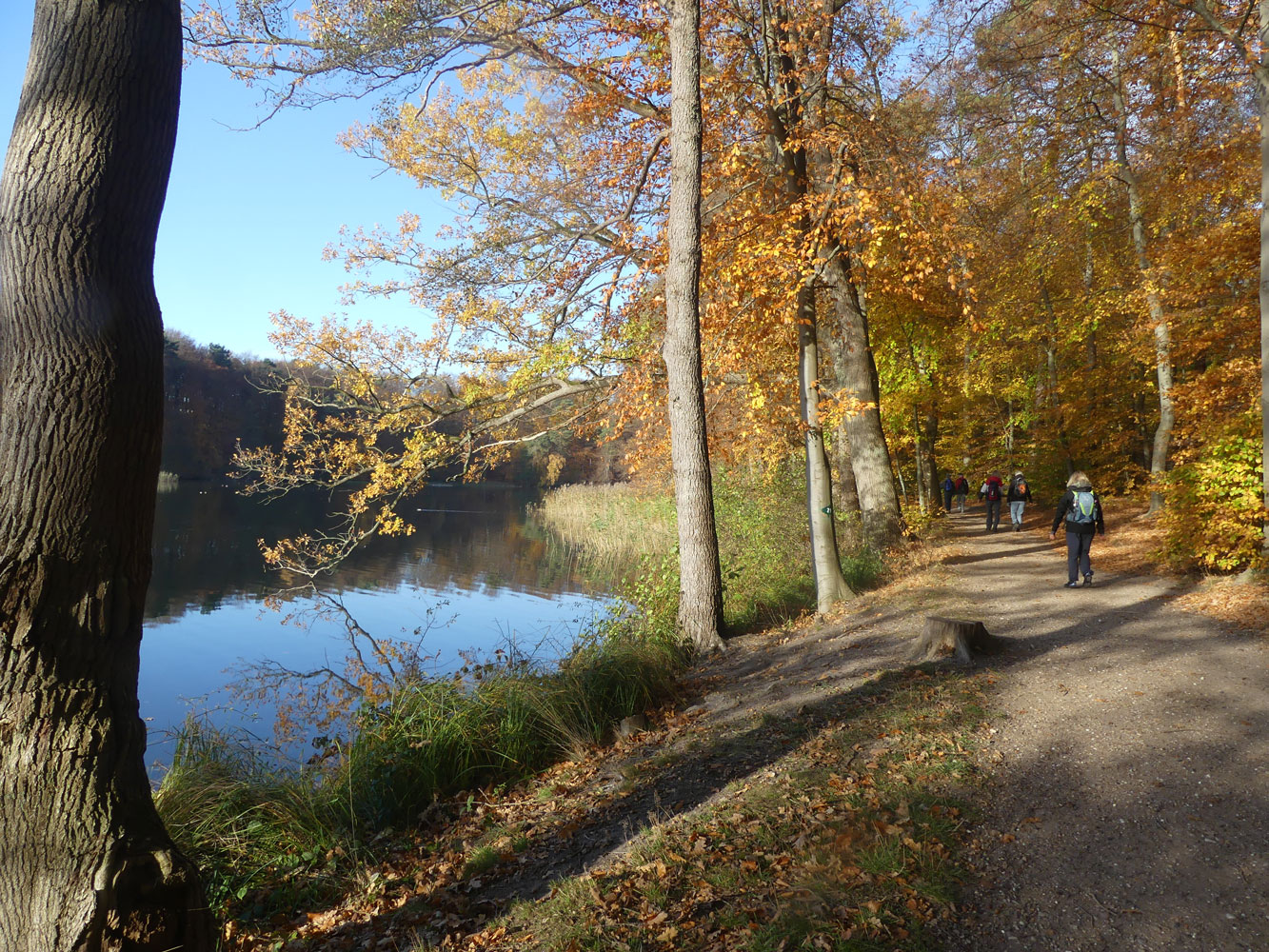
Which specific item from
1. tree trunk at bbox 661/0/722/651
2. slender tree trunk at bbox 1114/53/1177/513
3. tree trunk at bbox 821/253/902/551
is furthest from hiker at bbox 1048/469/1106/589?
slender tree trunk at bbox 1114/53/1177/513

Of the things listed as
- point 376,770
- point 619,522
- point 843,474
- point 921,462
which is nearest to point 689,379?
point 376,770

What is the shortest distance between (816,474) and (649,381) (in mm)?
3383

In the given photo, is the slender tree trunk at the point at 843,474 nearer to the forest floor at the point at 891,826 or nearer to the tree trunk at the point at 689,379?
the tree trunk at the point at 689,379

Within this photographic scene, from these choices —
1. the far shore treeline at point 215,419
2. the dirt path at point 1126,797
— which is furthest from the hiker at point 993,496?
the far shore treeline at point 215,419

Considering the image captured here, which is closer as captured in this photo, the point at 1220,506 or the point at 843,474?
the point at 1220,506

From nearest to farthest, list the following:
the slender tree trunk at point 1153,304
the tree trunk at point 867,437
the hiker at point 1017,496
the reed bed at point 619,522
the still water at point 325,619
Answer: the still water at point 325,619 < the tree trunk at point 867,437 < the slender tree trunk at point 1153,304 < the hiker at point 1017,496 < the reed bed at point 619,522

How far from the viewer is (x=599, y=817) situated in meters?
4.73

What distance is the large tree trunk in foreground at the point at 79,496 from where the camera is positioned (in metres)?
2.80

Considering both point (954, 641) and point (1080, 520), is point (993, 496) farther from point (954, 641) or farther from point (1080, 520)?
point (954, 641)

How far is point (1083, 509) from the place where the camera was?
10.0 m

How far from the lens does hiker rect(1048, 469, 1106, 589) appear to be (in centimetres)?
1001

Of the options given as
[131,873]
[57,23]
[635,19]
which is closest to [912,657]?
[131,873]

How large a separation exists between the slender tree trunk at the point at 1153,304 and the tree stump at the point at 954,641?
10.5 metres

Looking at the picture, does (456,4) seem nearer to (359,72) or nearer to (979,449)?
(359,72)
